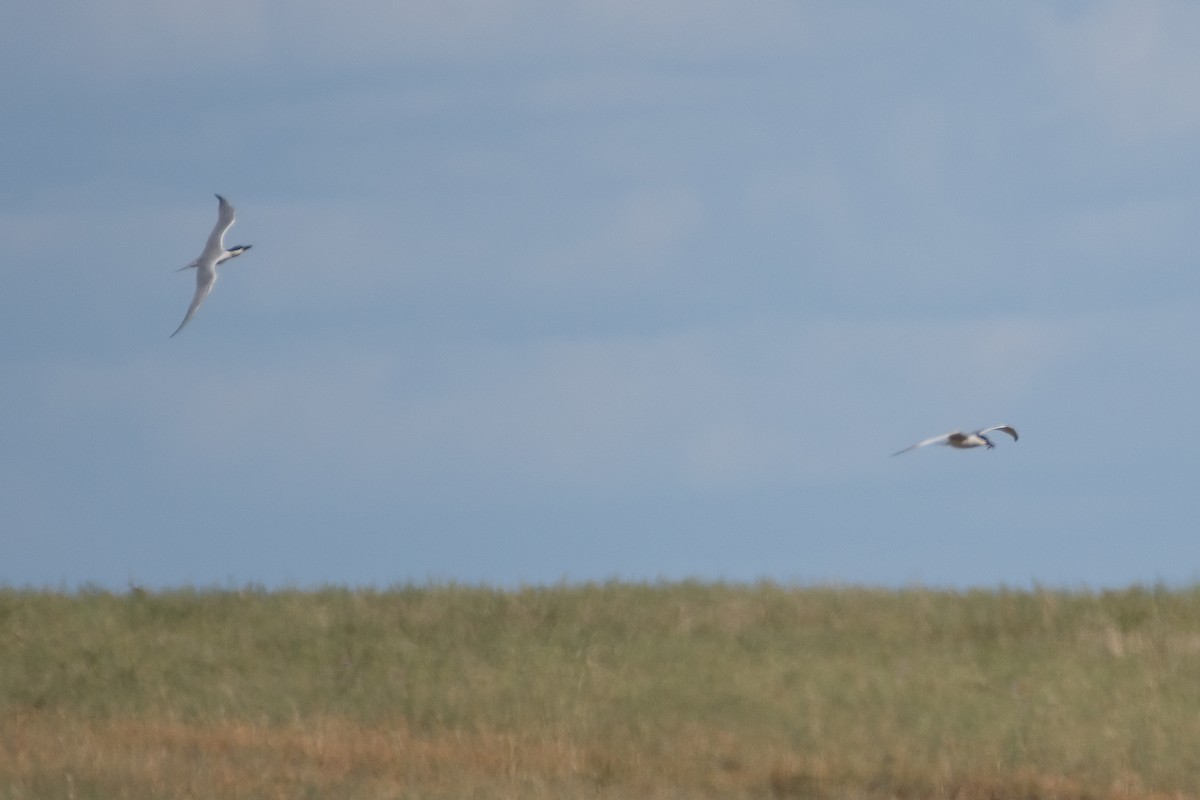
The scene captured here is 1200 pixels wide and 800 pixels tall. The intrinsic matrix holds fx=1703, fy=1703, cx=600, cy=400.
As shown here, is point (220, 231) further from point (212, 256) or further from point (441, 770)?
point (441, 770)

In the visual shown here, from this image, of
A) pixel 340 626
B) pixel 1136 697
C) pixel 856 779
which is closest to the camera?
pixel 856 779

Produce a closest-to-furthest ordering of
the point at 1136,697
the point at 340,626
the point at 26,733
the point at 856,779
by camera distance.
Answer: the point at 856,779
the point at 26,733
the point at 1136,697
the point at 340,626

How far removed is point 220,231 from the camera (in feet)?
69.8

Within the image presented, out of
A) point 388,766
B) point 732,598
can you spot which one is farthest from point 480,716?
point 732,598

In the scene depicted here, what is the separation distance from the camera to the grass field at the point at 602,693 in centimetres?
1455

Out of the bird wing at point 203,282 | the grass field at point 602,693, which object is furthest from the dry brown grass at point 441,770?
the bird wing at point 203,282

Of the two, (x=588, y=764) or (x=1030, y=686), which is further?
(x=1030, y=686)

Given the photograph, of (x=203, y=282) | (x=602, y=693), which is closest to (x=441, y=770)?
(x=602, y=693)

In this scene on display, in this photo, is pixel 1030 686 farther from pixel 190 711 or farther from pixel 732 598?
pixel 190 711

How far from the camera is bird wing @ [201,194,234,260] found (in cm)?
2073

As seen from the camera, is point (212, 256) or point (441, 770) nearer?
point (441, 770)

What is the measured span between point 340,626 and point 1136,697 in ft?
29.5

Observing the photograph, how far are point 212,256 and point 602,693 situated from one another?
741 centimetres

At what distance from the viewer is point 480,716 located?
16.7m
